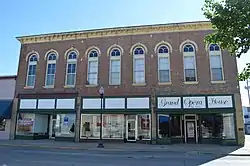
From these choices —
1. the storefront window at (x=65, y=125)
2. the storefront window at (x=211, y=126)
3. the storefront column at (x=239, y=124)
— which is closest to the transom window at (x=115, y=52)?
the storefront window at (x=65, y=125)

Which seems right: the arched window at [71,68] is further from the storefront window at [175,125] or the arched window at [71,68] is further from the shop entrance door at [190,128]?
the shop entrance door at [190,128]

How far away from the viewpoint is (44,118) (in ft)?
81.1

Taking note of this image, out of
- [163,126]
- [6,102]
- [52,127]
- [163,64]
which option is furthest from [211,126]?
[6,102]

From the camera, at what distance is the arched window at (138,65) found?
Result: 72.3 feet

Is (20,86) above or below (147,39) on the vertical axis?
below

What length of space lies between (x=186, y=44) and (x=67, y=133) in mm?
14406

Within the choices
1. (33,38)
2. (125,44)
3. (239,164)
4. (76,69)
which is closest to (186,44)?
(125,44)

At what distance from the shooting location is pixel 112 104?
21.8m

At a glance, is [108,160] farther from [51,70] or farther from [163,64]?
[51,70]

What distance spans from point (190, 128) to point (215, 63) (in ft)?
21.2

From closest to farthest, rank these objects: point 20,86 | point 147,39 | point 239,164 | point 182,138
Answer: point 239,164 → point 182,138 → point 147,39 → point 20,86

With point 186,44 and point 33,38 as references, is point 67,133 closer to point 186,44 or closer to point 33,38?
point 33,38

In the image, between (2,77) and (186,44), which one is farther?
(2,77)

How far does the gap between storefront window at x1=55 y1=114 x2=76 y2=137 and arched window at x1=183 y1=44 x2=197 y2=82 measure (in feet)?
38.0
